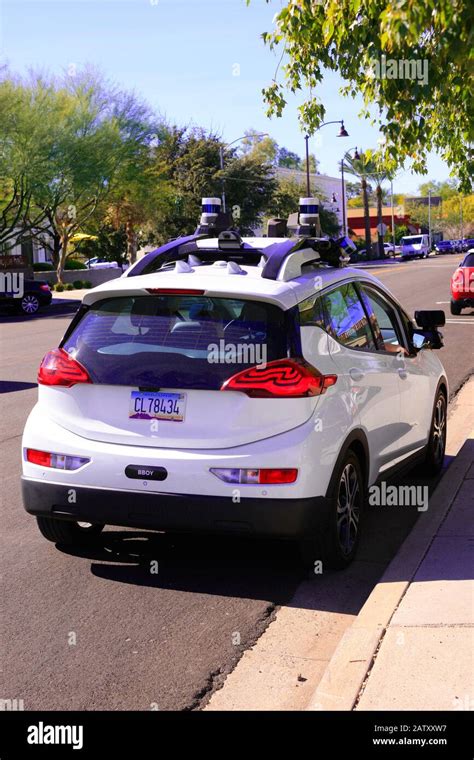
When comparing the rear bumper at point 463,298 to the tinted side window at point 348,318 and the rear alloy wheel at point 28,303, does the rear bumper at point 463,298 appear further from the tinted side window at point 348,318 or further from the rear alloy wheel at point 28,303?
the tinted side window at point 348,318

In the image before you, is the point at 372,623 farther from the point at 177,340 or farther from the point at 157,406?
the point at 177,340

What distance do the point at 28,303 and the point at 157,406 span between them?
2656 cm

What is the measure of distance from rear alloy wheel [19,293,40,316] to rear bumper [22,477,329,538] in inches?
1033

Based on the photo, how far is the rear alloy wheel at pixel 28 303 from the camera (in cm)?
3081

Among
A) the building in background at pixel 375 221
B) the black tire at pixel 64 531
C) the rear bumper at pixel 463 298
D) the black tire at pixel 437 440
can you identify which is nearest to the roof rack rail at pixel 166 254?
the black tire at pixel 64 531

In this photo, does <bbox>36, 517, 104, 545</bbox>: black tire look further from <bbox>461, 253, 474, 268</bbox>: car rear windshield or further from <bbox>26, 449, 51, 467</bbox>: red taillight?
<bbox>461, 253, 474, 268</bbox>: car rear windshield

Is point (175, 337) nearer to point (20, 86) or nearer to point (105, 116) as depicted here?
point (20, 86)

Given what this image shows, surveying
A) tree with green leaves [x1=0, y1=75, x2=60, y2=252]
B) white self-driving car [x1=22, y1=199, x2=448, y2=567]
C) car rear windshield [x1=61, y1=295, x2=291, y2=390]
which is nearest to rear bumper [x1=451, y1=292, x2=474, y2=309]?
white self-driving car [x1=22, y1=199, x2=448, y2=567]

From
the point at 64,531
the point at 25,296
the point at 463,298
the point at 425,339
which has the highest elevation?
the point at 425,339

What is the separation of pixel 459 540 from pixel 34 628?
253 centimetres

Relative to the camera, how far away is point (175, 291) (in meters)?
5.35

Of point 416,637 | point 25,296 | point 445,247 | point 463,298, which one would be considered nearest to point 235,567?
point 416,637
